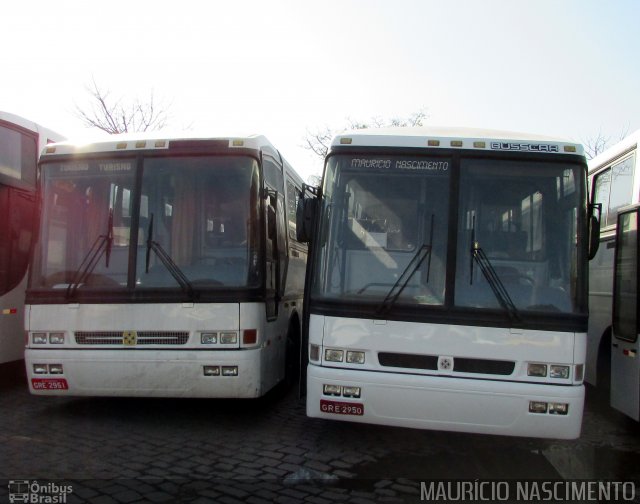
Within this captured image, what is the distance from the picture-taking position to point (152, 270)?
6.51 meters

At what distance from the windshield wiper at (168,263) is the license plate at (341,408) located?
1888 mm

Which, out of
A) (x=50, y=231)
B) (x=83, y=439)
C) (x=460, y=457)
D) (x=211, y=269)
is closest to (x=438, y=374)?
(x=460, y=457)

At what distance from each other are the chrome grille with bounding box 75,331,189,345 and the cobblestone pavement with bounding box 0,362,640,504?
0.96 meters

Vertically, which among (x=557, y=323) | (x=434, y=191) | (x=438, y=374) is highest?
(x=434, y=191)

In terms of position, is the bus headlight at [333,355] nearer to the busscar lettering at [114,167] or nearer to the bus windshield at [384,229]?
the bus windshield at [384,229]

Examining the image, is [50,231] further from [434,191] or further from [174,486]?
[434,191]

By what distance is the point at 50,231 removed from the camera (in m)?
6.74

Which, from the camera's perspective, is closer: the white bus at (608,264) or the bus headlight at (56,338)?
the bus headlight at (56,338)

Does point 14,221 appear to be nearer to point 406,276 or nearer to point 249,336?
point 249,336

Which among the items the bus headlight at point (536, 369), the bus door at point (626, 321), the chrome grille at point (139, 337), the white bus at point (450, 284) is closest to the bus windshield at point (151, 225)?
the chrome grille at point (139, 337)

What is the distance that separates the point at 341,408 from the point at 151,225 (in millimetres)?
2906

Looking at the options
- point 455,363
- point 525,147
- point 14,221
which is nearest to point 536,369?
point 455,363

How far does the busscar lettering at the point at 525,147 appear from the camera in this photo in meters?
5.70

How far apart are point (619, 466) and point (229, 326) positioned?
4.20 meters
